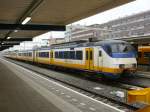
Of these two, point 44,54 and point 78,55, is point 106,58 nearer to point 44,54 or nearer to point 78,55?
point 78,55

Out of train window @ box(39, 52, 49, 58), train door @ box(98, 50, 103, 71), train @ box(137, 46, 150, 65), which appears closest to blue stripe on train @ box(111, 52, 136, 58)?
train door @ box(98, 50, 103, 71)

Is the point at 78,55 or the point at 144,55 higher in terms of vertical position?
the point at 78,55

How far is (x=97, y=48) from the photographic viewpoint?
65.8 feet

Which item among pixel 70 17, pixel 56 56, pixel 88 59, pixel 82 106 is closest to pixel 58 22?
pixel 70 17

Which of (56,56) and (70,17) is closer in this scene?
(70,17)

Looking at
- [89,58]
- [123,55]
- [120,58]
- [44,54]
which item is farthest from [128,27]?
[120,58]

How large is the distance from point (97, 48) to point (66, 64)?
7.62 metres

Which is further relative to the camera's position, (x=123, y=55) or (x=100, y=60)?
(x=100, y=60)

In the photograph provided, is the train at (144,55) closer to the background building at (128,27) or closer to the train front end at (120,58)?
the train front end at (120,58)

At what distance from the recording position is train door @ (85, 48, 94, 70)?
20703mm

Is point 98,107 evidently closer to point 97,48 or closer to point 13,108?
point 13,108

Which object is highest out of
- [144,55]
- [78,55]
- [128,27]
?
[128,27]

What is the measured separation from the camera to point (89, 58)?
21.2m

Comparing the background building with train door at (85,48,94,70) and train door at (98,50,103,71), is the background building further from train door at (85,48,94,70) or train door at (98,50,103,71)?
train door at (98,50,103,71)
